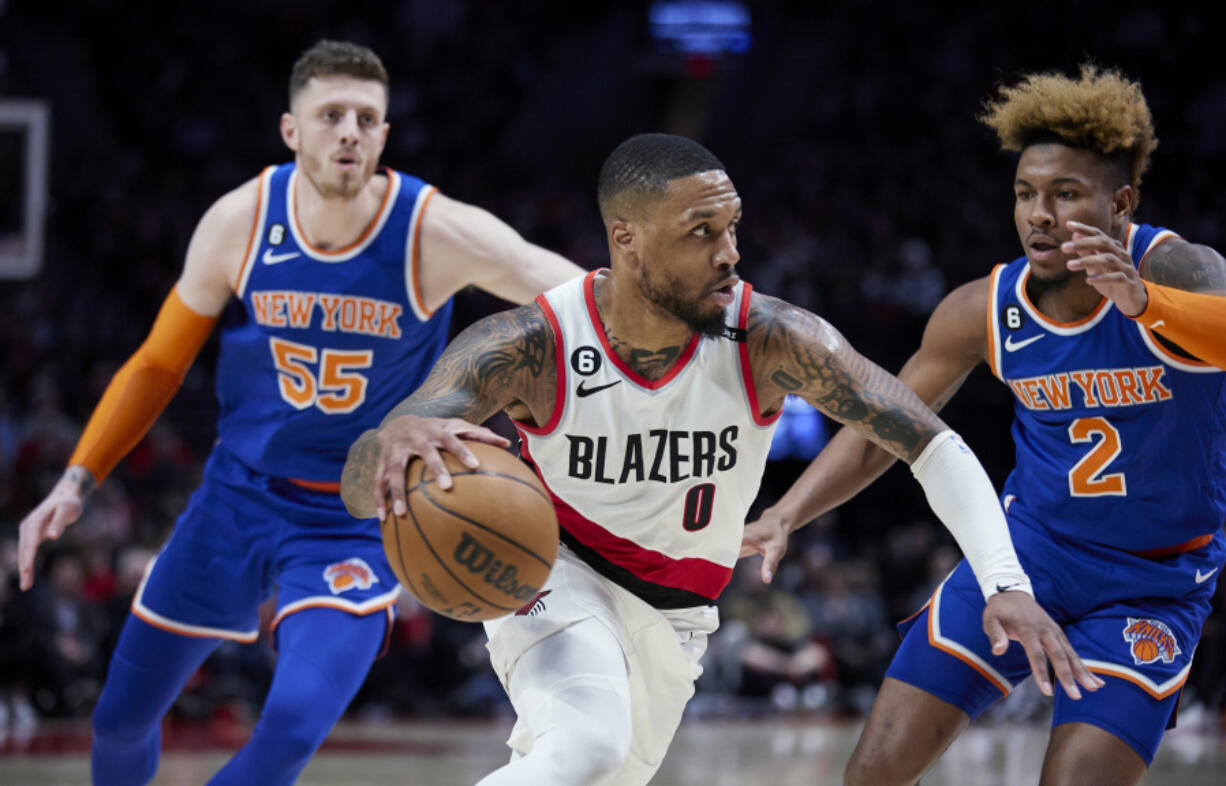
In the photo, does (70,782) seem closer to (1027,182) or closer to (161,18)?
(1027,182)

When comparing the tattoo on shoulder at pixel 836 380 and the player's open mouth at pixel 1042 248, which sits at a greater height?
the player's open mouth at pixel 1042 248

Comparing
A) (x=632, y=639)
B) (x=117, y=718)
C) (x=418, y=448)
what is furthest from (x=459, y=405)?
(x=117, y=718)

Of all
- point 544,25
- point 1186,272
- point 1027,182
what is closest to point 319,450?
point 1027,182

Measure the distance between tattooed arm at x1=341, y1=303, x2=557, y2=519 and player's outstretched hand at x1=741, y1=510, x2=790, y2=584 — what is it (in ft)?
2.69

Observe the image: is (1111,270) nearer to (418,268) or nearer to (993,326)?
(993,326)

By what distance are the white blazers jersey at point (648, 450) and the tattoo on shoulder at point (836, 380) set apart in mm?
73

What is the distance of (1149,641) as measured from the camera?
12.6 feet

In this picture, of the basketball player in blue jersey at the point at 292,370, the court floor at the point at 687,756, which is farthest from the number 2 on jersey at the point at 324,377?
the court floor at the point at 687,756

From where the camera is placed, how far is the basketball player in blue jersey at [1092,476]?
3.83 m

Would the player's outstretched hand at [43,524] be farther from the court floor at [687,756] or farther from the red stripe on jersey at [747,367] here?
the court floor at [687,756]

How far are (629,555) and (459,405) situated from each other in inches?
29.7

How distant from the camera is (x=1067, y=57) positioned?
1742 centimetres

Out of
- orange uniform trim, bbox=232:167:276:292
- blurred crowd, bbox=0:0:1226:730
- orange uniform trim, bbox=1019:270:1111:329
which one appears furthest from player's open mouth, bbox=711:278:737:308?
blurred crowd, bbox=0:0:1226:730

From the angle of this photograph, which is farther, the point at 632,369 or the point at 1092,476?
the point at 1092,476
